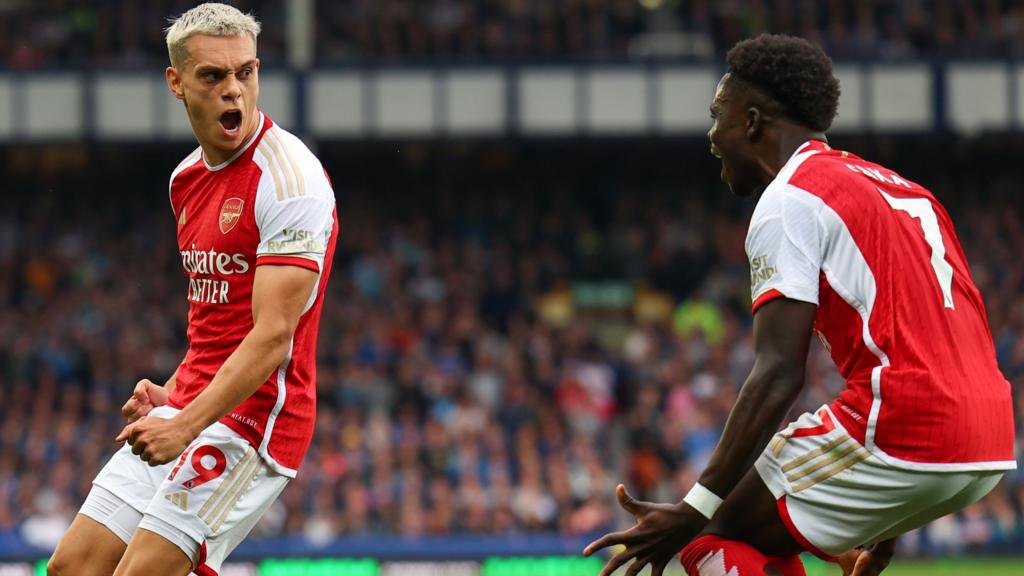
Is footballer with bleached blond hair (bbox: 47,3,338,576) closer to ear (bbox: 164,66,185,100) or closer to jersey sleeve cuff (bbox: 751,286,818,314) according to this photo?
ear (bbox: 164,66,185,100)

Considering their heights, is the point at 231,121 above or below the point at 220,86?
below

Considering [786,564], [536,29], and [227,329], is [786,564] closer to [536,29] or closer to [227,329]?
[227,329]

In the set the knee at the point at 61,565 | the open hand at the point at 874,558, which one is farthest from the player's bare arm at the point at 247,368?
the open hand at the point at 874,558

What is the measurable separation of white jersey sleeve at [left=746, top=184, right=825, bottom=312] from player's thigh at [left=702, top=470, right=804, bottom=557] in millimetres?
581

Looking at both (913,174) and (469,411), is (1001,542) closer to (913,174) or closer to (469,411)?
(469,411)

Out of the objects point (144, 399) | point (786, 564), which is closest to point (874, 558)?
point (786, 564)

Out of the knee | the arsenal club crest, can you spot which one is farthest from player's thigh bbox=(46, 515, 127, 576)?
the arsenal club crest

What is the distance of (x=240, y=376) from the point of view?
452cm

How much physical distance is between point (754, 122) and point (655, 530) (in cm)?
126

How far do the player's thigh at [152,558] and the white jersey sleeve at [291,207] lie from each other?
0.96 m

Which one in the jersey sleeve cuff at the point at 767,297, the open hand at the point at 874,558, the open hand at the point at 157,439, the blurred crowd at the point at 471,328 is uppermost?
the jersey sleeve cuff at the point at 767,297

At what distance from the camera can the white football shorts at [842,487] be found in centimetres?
410

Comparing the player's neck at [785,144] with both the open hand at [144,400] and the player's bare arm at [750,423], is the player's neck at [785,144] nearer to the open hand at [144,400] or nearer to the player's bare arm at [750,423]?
the player's bare arm at [750,423]

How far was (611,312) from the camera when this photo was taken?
76.0 feet
